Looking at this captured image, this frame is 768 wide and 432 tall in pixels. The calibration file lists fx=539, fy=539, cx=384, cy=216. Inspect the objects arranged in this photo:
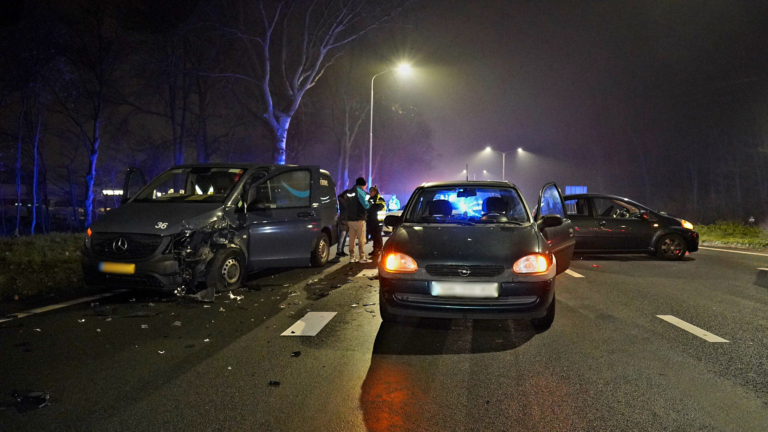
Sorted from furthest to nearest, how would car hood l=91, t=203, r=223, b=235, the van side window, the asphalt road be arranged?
the van side window, car hood l=91, t=203, r=223, b=235, the asphalt road

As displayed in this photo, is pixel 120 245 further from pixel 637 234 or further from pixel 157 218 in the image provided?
pixel 637 234

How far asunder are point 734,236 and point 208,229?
20.1m

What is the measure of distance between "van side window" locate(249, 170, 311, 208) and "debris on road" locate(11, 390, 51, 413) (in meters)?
4.87

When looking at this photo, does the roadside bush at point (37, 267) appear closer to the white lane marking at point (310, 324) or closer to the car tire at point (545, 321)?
the white lane marking at point (310, 324)

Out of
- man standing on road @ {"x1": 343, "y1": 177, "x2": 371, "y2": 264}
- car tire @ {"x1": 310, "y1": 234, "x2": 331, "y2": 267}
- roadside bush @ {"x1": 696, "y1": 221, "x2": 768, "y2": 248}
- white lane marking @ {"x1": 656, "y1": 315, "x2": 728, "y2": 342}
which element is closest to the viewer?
white lane marking @ {"x1": 656, "y1": 315, "x2": 728, "y2": 342}

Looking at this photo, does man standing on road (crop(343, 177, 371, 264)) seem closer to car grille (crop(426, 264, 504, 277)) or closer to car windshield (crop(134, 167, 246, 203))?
car windshield (crop(134, 167, 246, 203))

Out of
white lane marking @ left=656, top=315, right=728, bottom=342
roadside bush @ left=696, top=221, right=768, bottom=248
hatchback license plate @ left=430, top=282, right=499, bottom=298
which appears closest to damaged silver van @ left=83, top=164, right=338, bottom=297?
hatchback license plate @ left=430, top=282, right=499, bottom=298

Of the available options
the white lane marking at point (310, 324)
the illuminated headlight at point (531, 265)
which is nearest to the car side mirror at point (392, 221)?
the white lane marking at point (310, 324)

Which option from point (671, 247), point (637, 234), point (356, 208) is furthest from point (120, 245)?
point (671, 247)

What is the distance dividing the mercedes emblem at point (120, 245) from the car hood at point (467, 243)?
3.75 meters

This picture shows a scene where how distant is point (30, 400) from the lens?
3.71 metres

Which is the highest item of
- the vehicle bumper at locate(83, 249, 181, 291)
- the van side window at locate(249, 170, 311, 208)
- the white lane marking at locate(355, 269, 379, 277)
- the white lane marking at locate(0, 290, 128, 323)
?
the van side window at locate(249, 170, 311, 208)

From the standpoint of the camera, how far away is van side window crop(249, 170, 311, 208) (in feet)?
29.7

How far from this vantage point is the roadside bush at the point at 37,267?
825 cm
